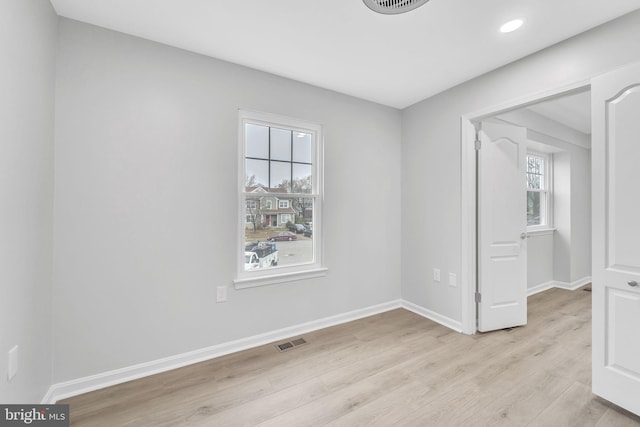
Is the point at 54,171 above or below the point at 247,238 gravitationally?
above

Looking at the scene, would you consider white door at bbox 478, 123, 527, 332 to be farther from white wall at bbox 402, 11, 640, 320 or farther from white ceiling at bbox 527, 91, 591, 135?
white ceiling at bbox 527, 91, 591, 135

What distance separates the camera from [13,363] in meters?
1.32

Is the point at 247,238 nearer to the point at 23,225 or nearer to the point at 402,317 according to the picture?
the point at 23,225

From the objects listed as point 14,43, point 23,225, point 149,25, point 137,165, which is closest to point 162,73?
point 149,25

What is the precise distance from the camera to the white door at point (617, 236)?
1.63 meters

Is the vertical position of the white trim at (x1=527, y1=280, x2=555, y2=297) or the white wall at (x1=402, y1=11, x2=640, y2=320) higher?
the white wall at (x1=402, y1=11, x2=640, y2=320)

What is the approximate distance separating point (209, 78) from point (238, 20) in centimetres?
62

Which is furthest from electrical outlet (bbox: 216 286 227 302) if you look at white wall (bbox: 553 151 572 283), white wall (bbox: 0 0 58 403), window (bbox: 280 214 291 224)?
white wall (bbox: 553 151 572 283)

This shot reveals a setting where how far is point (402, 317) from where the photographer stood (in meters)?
3.19

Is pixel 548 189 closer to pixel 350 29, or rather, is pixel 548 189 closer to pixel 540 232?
pixel 540 232

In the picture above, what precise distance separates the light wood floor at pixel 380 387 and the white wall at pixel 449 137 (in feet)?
2.44

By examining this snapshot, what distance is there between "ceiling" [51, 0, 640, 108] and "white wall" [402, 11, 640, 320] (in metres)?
0.11

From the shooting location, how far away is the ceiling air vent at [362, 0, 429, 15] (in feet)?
5.35

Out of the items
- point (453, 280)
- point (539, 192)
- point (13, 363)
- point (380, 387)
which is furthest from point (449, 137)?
point (13, 363)
